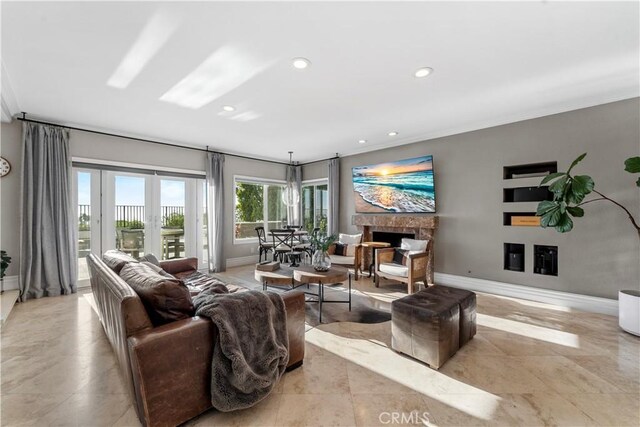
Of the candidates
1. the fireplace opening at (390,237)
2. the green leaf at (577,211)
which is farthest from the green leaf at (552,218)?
the fireplace opening at (390,237)

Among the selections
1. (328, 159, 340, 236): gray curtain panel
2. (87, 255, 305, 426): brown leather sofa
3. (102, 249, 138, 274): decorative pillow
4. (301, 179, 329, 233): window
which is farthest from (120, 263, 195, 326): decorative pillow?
(301, 179, 329, 233): window

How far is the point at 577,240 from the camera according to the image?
349cm

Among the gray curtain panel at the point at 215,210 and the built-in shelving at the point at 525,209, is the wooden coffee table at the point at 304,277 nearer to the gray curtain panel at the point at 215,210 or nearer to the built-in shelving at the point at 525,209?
the gray curtain panel at the point at 215,210

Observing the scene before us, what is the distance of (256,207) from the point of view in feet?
22.4

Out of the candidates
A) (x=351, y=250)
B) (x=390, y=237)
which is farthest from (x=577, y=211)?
(x=351, y=250)

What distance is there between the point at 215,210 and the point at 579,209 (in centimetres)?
577

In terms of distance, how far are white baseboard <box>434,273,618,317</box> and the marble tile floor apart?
40cm

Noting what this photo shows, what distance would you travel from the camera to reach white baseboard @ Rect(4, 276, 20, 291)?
382 cm

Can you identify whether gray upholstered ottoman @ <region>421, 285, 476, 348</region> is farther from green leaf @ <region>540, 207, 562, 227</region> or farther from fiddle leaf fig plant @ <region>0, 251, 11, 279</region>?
fiddle leaf fig plant @ <region>0, 251, 11, 279</region>

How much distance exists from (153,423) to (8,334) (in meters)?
Result: 2.66

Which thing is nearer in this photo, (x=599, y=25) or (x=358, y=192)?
(x=599, y=25)

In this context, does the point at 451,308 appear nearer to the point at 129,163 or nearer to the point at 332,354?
the point at 332,354

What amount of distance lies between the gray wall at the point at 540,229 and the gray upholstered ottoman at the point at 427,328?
233cm

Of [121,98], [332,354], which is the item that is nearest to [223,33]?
[121,98]
